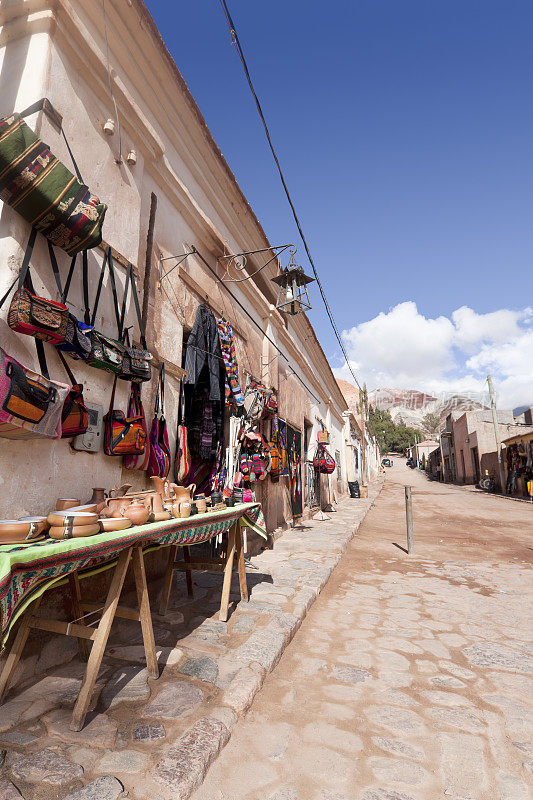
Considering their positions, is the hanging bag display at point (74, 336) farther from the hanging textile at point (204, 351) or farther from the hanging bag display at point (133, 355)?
the hanging textile at point (204, 351)

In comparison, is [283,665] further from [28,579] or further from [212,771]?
[28,579]

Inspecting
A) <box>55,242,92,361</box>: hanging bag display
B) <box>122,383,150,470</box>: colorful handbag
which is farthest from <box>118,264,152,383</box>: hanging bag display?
<box>55,242,92,361</box>: hanging bag display

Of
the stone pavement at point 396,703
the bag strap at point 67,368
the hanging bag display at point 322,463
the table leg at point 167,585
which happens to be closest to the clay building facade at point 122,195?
the bag strap at point 67,368

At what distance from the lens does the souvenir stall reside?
6.02ft

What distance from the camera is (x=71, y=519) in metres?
1.93

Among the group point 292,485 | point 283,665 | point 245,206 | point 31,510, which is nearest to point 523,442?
point 292,485

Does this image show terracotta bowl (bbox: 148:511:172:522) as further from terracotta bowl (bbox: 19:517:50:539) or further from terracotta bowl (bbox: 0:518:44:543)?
terracotta bowl (bbox: 0:518:44:543)

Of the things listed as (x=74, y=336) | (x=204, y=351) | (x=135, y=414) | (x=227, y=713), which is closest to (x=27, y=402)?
(x=74, y=336)

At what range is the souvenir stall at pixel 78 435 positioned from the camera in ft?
6.02

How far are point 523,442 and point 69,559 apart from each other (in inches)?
920

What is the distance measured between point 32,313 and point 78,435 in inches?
36.4

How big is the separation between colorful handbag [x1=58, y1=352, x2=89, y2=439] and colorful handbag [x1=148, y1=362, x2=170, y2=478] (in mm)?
925

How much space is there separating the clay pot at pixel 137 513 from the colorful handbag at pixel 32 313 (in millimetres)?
1120

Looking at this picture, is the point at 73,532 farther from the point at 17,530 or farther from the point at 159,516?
the point at 159,516
